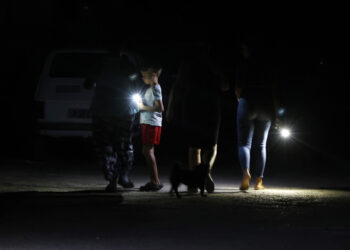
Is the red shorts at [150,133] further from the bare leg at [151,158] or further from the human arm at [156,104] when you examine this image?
the human arm at [156,104]

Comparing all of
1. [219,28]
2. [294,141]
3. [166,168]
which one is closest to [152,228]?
[166,168]

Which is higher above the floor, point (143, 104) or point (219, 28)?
point (219, 28)

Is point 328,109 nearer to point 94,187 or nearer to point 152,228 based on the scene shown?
point 94,187

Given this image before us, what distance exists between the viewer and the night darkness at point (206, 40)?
51.4ft

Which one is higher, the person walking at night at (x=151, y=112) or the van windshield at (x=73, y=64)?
the van windshield at (x=73, y=64)

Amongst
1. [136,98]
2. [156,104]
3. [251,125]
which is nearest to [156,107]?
Answer: [156,104]

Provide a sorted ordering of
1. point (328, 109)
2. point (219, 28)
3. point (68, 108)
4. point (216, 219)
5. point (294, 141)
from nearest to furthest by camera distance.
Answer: point (216, 219) → point (68, 108) → point (294, 141) → point (328, 109) → point (219, 28)

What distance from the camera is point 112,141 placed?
9.98m

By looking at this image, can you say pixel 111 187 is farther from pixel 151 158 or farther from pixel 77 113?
pixel 77 113

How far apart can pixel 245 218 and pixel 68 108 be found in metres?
6.46

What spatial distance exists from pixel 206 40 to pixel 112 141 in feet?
84.1

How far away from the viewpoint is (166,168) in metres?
13.6

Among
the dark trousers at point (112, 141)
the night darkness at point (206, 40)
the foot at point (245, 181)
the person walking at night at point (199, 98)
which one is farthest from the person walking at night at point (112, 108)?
the night darkness at point (206, 40)

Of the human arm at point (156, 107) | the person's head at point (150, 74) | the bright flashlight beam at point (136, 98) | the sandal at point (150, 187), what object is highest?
the person's head at point (150, 74)
